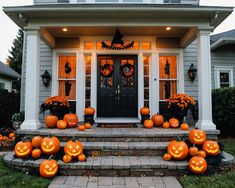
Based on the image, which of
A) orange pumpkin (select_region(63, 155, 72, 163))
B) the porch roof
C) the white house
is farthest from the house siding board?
orange pumpkin (select_region(63, 155, 72, 163))

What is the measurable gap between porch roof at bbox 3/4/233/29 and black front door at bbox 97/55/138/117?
1.71 m

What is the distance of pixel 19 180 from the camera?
2.93 metres

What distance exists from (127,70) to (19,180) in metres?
4.13

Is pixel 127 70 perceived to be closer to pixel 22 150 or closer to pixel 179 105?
pixel 179 105

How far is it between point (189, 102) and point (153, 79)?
1389mm

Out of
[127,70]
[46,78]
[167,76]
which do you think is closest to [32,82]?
[46,78]

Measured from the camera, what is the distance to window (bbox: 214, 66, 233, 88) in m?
7.63

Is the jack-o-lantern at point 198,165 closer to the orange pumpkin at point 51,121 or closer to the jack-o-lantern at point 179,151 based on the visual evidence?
the jack-o-lantern at point 179,151

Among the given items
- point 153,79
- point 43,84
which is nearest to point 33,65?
point 43,84

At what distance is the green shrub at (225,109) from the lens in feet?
17.9

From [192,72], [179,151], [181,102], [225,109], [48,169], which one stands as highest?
[192,72]

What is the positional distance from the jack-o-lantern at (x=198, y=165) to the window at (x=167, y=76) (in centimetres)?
309

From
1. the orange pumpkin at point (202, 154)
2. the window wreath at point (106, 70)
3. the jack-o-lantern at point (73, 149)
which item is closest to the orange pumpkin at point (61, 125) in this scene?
the jack-o-lantern at point (73, 149)

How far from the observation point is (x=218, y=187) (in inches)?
106
